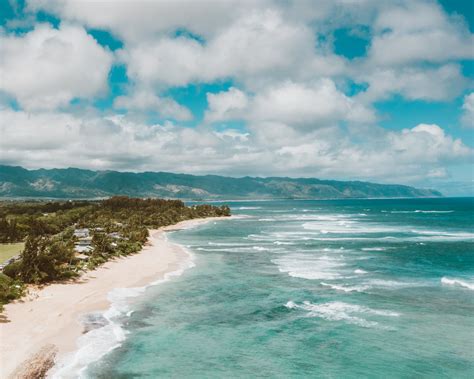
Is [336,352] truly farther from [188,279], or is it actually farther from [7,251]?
[7,251]

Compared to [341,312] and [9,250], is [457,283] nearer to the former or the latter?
[341,312]

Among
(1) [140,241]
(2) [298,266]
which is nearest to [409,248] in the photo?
(2) [298,266]

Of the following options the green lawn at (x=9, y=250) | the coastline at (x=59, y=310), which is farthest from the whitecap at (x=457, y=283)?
the green lawn at (x=9, y=250)

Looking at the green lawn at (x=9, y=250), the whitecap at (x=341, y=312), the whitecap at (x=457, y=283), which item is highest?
the whitecap at (x=457, y=283)

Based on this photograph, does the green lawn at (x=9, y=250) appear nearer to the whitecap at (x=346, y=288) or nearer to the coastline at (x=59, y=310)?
the coastline at (x=59, y=310)

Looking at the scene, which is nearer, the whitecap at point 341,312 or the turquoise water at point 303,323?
the turquoise water at point 303,323

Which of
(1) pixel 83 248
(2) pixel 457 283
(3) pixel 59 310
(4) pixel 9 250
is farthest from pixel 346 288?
(4) pixel 9 250

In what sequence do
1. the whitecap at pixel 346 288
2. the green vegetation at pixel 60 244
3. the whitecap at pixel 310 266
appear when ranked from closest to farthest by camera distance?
the green vegetation at pixel 60 244 → the whitecap at pixel 346 288 → the whitecap at pixel 310 266
